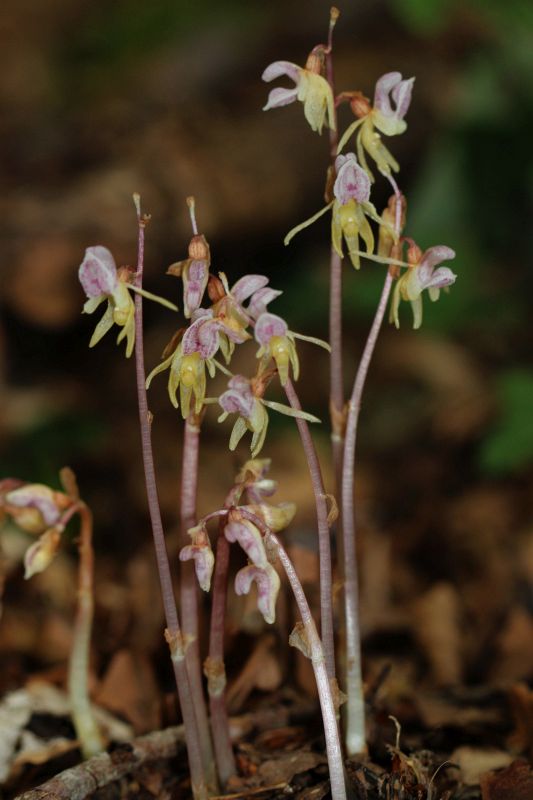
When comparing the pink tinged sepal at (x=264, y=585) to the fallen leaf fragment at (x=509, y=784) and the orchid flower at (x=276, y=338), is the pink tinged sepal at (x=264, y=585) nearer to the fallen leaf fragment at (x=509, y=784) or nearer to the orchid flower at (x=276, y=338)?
the orchid flower at (x=276, y=338)

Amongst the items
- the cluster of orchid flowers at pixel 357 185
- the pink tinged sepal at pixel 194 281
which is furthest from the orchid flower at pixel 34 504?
the cluster of orchid flowers at pixel 357 185

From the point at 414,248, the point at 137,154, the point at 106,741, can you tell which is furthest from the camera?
the point at 137,154

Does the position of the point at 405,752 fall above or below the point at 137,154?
below

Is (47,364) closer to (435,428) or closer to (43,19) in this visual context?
(435,428)

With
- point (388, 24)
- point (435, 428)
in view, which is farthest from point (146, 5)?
point (435, 428)

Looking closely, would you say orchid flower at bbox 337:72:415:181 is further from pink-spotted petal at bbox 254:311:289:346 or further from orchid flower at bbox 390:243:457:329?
pink-spotted petal at bbox 254:311:289:346

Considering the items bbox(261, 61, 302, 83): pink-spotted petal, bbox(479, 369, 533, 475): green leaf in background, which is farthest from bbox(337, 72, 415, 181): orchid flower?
bbox(479, 369, 533, 475): green leaf in background
